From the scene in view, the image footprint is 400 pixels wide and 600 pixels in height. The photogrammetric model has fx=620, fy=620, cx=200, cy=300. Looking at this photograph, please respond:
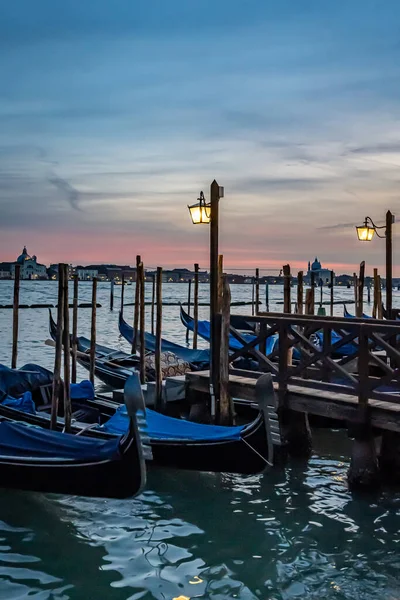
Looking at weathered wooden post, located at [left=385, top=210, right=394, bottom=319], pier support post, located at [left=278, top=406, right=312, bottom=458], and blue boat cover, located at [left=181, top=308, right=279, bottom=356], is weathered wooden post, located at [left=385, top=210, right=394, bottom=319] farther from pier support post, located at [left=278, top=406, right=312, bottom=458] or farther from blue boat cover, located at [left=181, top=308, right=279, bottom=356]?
pier support post, located at [left=278, top=406, right=312, bottom=458]

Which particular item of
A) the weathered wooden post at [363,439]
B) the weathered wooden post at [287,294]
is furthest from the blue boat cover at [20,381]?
the weathered wooden post at [363,439]

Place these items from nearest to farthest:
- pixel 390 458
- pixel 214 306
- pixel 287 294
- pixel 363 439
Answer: pixel 363 439
pixel 390 458
pixel 214 306
pixel 287 294

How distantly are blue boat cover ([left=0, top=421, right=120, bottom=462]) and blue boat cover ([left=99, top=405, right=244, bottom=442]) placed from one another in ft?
1.80

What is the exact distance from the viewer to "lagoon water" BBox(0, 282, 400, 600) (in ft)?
11.9

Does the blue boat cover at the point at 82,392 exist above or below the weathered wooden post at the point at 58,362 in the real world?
below

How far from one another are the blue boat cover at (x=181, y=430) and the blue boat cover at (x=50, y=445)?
1.80 feet

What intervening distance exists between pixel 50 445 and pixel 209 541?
1383 millimetres

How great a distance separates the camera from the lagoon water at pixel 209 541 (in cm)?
361

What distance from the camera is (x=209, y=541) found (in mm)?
4258

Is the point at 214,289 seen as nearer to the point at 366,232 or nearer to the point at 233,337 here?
the point at 366,232

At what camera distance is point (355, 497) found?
5047mm

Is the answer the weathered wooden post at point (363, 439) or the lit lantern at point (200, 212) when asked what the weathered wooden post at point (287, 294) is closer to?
the lit lantern at point (200, 212)

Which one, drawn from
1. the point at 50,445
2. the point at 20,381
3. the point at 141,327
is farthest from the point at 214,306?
the point at 141,327

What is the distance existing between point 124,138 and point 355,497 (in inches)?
337
